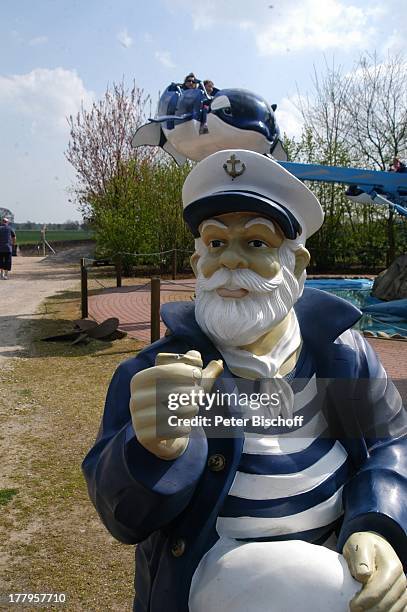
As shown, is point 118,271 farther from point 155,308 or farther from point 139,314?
point 155,308

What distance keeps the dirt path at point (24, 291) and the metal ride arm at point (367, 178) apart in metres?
5.36

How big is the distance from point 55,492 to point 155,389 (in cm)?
273

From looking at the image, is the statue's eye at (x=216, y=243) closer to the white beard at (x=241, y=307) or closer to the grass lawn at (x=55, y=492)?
the white beard at (x=241, y=307)

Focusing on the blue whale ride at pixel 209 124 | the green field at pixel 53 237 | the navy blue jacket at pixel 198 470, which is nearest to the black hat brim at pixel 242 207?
the navy blue jacket at pixel 198 470

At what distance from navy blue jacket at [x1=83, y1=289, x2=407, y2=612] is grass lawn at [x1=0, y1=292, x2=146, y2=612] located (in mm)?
1340

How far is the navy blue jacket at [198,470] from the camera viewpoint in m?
1.31

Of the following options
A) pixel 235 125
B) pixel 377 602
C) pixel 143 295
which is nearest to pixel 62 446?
pixel 235 125

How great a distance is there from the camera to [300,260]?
1720 millimetres

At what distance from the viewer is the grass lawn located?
2.72 m

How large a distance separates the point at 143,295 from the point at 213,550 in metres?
10.8

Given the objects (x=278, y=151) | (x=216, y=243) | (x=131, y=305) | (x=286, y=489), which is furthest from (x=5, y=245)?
(x=286, y=489)

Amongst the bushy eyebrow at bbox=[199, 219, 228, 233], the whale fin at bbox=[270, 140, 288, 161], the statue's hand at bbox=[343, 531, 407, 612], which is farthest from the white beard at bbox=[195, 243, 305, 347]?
the whale fin at bbox=[270, 140, 288, 161]

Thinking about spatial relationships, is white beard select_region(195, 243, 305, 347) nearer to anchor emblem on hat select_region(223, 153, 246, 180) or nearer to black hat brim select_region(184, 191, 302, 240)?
black hat brim select_region(184, 191, 302, 240)

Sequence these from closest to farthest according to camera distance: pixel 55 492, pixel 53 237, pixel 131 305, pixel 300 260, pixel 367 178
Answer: pixel 300 260, pixel 55 492, pixel 367 178, pixel 131 305, pixel 53 237
